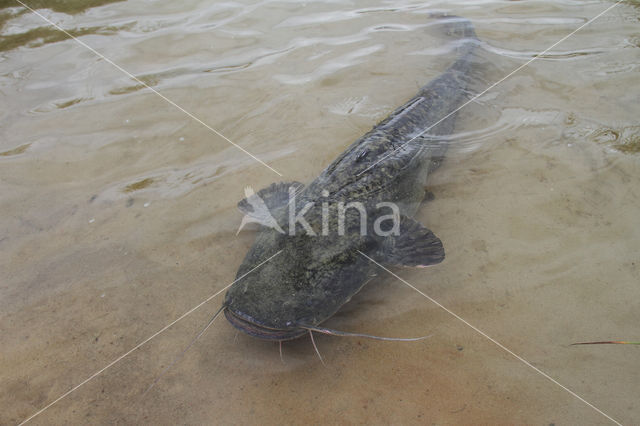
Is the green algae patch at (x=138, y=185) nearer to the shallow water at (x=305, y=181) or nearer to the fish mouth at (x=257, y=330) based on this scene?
the shallow water at (x=305, y=181)

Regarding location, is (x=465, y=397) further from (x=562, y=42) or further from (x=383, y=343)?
(x=562, y=42)

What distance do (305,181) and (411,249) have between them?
1049mm

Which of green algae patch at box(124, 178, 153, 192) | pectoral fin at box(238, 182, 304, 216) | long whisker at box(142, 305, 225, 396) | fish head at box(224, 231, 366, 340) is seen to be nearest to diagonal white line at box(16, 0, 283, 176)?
pectoral fin at box(238, 182, 304, 216)

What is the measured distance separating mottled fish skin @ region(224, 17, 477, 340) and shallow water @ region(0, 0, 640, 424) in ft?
0.77

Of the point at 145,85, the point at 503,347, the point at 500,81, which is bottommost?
the point at 503,347

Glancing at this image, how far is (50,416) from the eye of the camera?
1803mm

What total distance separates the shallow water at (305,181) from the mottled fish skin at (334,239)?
235mm

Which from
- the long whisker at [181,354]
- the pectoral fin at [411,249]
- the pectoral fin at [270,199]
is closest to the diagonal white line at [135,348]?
the long whisker at [181,354]

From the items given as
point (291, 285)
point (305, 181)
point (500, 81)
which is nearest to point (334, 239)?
point (291, 285)

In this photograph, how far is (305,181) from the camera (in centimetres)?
288

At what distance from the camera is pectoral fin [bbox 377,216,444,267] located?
218 cm

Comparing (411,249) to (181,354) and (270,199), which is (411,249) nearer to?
(270,199)

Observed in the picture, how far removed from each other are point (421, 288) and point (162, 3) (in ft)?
17.2
